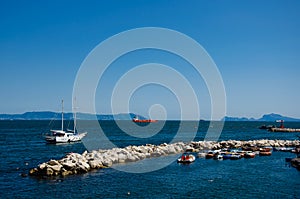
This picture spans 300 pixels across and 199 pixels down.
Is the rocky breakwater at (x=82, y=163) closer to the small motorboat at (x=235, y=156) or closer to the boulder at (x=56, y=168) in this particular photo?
the boulder at (x=56, y=168)

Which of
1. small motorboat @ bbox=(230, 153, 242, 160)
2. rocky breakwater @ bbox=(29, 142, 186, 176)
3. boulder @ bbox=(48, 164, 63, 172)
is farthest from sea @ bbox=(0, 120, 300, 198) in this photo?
small motorboat @ bbox=(230, 153, 242, 160)

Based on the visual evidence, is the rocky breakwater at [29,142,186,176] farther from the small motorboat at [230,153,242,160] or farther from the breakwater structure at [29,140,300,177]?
the small motorboat at [230,153,242,160]

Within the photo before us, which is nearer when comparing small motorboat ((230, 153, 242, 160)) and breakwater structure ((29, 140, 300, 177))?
breakwater structure ((29, 140, 300, 177))

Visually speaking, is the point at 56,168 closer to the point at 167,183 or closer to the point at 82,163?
the point at 82,163

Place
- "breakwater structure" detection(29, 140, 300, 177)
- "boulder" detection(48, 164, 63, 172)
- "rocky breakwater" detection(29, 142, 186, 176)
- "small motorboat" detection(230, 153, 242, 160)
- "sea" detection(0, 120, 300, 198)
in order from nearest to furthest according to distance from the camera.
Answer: "sea" detection(0, 120, 300, 198)
"boulder" detection(48, 164, 63, 172)
"rocky breakwater" detection(29, 142, 186, 176)
"breakwater structure" detection(29, 140, 300, 177)
"small motorboat" detection(230, 153, 242, 160)

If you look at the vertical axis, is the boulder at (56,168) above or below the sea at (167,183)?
above

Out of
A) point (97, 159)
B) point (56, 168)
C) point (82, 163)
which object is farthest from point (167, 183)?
point (56, 168)

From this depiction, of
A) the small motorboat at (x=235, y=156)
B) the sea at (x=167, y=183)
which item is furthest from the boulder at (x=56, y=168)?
the small motorboat at (x=235, y=156)

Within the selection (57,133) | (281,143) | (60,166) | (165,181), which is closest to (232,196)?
(165,181)

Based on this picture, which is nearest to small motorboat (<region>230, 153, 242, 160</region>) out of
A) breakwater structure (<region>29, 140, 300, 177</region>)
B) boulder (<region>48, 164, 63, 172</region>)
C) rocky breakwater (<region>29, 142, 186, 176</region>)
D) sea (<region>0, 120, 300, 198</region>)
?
sea (<region>0, 120, 300, 198</region>)

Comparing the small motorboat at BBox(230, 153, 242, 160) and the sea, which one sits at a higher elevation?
the small motorboat at BBox(230, 153, 242, 160)

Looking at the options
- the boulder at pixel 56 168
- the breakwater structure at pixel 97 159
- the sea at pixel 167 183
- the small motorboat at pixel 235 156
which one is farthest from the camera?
the small motorboat at pixel 235 156

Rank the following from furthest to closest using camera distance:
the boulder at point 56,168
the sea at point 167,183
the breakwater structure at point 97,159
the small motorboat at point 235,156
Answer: the small motorboat at point 235,156
the breakwater structure at point 97,159
the boulder at point 56,168
the sea at point 167,183

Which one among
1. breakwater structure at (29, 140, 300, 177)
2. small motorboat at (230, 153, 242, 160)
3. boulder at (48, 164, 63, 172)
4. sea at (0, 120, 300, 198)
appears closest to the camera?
sea at (0, 120, 300, 198)
